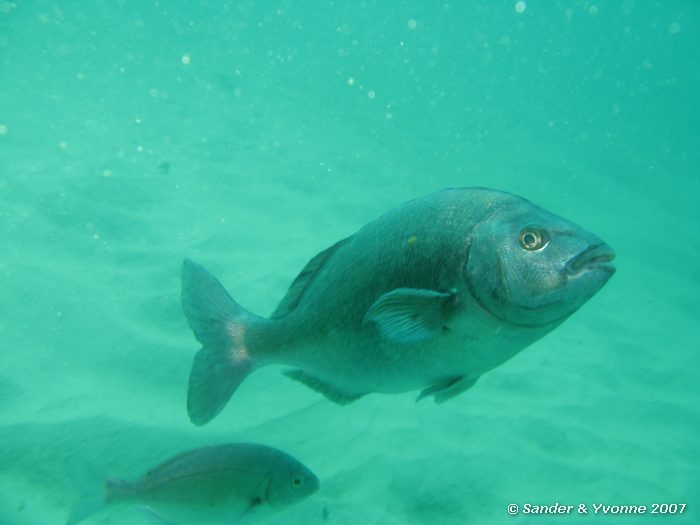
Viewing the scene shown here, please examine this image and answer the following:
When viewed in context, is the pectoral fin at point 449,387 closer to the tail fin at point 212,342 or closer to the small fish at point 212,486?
the tail fin at point 212,342

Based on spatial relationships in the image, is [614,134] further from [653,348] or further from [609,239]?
[653,348]

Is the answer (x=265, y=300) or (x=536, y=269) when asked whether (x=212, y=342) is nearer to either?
(x=536, y=269)

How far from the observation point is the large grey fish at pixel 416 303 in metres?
1.32

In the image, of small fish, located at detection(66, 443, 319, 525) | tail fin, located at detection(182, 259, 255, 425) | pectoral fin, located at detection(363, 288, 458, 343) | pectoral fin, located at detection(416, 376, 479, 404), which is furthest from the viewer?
small fish, located at detection(66, 443, 319, 525)

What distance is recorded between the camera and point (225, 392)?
177cm

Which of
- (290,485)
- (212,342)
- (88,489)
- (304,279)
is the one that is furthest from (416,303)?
(88,489)

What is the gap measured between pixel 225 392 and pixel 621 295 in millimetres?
9455

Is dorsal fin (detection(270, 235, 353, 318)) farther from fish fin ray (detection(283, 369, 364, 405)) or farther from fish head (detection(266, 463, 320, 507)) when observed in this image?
fish head (detection(266, 463, 320, 507))

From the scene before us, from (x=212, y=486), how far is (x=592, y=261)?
72.6 inches

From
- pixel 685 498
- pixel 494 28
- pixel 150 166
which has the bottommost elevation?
pixel 685 498

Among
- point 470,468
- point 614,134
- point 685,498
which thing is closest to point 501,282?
point 470,468

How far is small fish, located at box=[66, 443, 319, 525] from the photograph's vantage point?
6.95 feet

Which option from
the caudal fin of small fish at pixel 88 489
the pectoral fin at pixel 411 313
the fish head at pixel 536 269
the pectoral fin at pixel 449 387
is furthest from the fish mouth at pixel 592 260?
the caudal fin of small fish at pixel 88 489

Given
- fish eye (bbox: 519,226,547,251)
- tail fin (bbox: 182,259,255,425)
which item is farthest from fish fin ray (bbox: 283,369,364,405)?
fish eye (bbox: 519,226,547,251)
